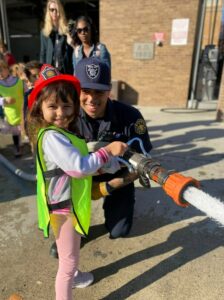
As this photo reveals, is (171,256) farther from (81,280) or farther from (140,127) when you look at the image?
(140,127)

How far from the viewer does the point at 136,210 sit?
3107 mm

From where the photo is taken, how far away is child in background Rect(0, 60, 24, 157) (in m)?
4.30

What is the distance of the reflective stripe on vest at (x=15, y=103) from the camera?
435 centimetres

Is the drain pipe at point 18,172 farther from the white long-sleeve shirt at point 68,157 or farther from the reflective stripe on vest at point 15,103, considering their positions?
the white long-sleeve shirt at point 68,157

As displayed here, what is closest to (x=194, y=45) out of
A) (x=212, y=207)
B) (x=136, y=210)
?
(x=136, y=210)

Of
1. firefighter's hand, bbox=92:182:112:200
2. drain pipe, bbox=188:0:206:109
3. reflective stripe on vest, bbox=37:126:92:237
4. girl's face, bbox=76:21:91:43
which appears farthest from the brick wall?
reflective stripe on vest, bbox=37:126:92:237

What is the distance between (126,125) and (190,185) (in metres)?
1.26

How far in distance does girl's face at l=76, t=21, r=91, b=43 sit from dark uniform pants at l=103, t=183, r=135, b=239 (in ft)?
6.93

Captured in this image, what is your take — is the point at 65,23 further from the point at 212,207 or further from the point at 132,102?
the point at 132,102

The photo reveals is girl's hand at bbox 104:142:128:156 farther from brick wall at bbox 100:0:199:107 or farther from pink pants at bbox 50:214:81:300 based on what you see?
brick wall at bbox 100:0:199:107

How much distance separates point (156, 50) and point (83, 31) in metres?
4.46

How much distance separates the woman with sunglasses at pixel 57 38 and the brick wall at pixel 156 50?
4169 millimetres

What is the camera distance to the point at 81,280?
7.04 ft

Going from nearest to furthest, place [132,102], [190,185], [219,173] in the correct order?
[190,185]
[219,173]
[132,102]
